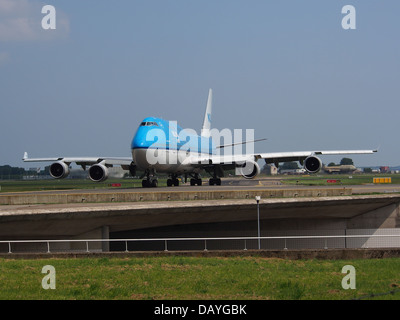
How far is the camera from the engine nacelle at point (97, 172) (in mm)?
52250

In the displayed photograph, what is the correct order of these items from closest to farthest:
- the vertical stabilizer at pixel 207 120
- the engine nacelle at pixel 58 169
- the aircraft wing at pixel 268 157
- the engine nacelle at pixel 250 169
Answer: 1. the engine nacelle at pixel 58 169
2. the engine nacelle at pixel 250 169
3. the aircraft wing at pixel 268 157
4. the vertical stabilizer at pixel 207 120

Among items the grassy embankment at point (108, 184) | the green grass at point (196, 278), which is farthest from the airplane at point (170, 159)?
the green grass at point (196, 278)

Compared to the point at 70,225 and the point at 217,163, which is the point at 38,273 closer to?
the point at 70,225

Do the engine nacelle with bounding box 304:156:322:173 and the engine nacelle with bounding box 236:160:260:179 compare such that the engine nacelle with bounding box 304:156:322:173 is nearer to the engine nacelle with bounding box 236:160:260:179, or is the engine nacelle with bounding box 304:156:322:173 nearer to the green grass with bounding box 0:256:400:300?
the engine nacelle with bounding box 236:160:260:179

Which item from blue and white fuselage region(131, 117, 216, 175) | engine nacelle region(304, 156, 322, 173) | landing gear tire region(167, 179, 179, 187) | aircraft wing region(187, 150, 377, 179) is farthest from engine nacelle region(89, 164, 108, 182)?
engine nacelle region(304, 156, 322, 173)

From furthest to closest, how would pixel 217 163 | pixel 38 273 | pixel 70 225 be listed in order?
pixel 217 163 < pixel 70 225 < pixel 38 273

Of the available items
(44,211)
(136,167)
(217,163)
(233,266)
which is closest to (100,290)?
(233,266)

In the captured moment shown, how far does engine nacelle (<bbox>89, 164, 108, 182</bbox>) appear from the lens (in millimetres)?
52250

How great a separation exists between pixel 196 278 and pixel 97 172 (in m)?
33.6

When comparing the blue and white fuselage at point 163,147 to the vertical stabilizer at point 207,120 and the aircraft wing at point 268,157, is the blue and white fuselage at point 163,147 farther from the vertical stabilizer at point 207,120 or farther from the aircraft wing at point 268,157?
the vertical stabilizer at point 207,120

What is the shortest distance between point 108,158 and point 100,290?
3738cm

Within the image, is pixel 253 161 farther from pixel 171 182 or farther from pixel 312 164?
pixel 171 182

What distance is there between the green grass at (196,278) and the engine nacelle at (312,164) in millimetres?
29656
